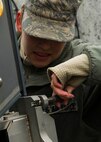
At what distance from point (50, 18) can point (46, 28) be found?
0.04 metres

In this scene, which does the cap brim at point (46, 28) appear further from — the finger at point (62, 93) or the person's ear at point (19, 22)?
the finger at point (62, 93)

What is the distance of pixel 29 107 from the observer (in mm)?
684


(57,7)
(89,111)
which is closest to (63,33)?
(57,7)

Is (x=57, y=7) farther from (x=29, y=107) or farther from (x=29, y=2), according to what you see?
(x=29, y=107)

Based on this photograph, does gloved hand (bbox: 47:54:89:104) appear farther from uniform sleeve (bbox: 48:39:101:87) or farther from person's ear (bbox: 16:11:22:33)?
person's ear (bbox: 16:11:22:33)

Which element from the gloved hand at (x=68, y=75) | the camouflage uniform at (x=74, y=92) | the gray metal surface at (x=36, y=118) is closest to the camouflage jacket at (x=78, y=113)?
the camouflage uniform at (x=74, y=92)

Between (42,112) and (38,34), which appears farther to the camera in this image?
(38,34)

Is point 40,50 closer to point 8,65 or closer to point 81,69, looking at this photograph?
point 81,69

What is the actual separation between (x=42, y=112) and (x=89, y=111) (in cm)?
47

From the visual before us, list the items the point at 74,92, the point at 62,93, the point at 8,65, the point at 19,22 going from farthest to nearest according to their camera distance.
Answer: the point at 19,22, the point at 74,92, the point at 62,93, the point at 8,65

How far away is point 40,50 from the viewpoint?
1.14 meters

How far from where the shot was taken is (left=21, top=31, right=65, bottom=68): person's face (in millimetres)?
Result: 1132

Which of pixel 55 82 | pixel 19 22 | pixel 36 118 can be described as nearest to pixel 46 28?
pixel 19 22

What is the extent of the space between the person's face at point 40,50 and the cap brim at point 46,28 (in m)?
0.05
